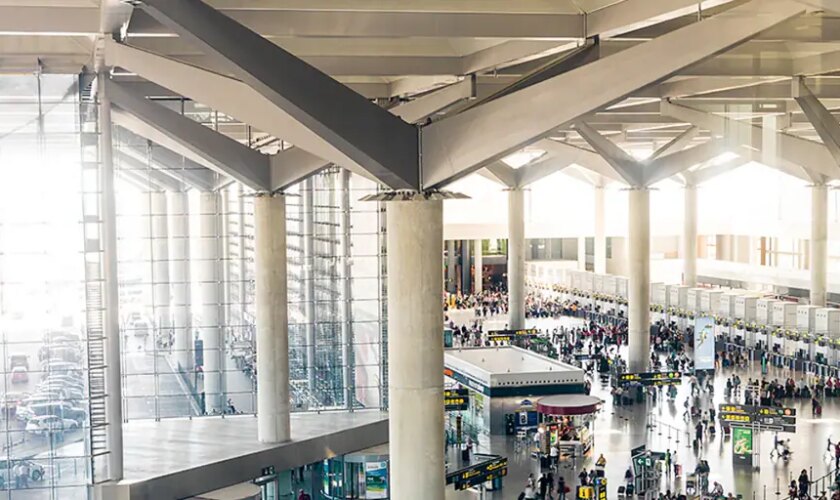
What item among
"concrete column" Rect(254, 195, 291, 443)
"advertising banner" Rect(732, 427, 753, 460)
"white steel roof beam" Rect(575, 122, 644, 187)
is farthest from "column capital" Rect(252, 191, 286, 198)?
"white steel roof beam" Rect(575, 122, 644, 187)

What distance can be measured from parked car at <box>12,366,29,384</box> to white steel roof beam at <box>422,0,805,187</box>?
1177 centimetres

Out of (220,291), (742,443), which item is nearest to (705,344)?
(742,443)

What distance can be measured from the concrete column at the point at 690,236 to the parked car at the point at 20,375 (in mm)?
16746

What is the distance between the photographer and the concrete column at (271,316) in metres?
24.0

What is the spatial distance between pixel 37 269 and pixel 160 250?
8770 mm

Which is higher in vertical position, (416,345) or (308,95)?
(308,95)

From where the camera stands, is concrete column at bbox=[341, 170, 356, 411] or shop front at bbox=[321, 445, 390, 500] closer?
shop front at bbox=[321, 445, 390, 500]

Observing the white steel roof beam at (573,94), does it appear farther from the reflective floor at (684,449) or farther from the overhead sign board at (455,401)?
the overhead sign board at (455,401)

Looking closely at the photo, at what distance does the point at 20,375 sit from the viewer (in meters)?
22.7

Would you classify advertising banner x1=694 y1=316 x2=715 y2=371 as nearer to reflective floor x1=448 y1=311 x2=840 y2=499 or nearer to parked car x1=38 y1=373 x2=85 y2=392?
reflective floor x1=448 y1=311 x2=840 y2=499

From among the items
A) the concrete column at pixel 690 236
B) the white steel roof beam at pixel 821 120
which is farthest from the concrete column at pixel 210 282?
the white steel roof beam at pixel 821 120

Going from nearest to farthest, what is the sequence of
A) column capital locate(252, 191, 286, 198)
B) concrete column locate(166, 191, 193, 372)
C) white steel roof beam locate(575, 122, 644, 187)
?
column capital locate(252, 191, 286, 198), concrete column locate(166, 191, 193, 372), white steel roof beam locate(575, 122, 644, 187)

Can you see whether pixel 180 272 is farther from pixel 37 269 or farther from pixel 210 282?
pixel 37 269

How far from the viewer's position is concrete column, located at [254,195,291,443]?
2402 centimetres
